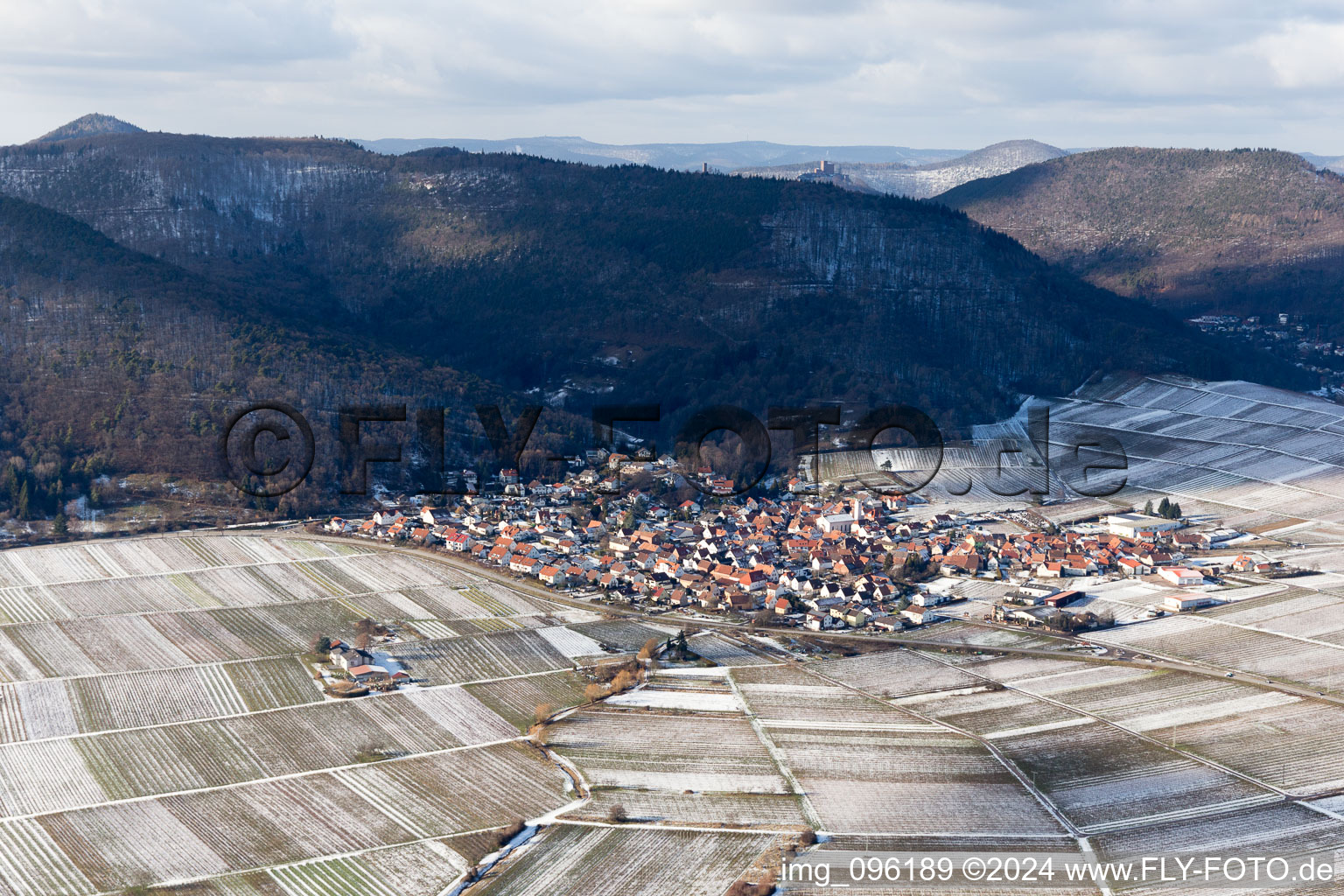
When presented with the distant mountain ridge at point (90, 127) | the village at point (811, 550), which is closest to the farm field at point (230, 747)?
the village at point (811, 550)

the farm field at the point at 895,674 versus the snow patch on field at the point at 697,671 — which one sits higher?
the farm field at the point at 895,674

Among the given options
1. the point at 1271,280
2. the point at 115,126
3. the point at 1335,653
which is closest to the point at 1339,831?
the point at 1335,653

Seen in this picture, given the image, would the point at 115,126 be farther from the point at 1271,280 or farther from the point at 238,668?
the point at 238,668

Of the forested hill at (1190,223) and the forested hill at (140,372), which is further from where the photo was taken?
the forested hill at (1190,223)

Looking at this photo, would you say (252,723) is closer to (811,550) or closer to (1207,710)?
(811,550)

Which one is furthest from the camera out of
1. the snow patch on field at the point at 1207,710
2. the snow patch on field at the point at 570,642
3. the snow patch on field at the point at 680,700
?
the snow patch on field at the point at 570,642

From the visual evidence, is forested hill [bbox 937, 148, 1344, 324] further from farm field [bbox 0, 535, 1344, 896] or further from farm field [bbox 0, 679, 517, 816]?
farm field [bbox 0, 679, 517, 816]

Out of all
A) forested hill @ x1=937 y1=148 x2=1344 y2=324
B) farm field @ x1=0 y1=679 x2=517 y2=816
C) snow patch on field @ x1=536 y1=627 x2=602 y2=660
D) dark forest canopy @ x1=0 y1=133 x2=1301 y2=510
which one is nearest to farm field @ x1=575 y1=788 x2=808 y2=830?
farm field @ x1=0 y1=679 x2=517 y2=816

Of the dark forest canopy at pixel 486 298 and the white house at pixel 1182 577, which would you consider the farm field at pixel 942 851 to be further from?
the dark forest canopy at pixel 486 298
